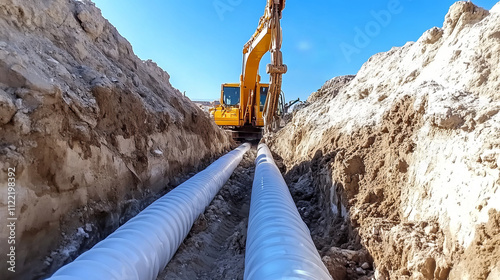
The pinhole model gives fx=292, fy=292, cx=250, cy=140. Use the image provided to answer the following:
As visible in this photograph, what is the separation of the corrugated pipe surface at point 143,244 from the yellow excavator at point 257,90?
5592mm

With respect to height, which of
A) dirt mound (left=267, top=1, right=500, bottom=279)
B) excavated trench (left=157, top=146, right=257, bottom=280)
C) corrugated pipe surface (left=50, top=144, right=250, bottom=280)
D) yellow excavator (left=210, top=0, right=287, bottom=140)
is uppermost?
yellow excavator (left=210, top=0, right=287, bottom=140)

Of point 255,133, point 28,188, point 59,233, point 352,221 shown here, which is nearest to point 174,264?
point 59,233

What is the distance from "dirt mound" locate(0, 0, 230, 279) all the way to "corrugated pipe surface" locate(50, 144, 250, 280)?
65 cm

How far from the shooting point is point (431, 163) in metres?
2.81

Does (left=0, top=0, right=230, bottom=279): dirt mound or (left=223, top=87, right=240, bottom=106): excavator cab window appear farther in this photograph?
(left=223, top=87, right=240, bottom=106): excavator cab window

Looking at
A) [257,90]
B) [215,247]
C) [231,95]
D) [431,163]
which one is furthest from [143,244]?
[231,95]

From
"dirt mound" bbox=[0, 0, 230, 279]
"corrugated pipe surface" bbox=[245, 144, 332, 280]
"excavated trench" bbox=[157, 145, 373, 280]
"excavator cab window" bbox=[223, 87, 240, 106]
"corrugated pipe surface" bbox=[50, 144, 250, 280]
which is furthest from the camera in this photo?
"excavator cab window" bbox=[223, 87, 240, 106]

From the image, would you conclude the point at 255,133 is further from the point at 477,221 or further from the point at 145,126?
the point at 477,221

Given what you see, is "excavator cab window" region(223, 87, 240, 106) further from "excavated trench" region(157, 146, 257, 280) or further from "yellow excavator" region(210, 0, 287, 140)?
"excavated trench" region(157, 146, 257, 280)

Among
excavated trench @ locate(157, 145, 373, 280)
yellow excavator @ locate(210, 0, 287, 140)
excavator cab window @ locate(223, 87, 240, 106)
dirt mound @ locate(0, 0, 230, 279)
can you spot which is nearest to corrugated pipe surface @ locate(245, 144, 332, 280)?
excavated trench @ locate(157, 145, 373, 280)

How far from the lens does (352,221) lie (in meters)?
3.26

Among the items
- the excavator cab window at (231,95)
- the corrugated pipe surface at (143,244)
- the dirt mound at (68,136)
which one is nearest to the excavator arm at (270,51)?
the excavator cab window at (231,95)

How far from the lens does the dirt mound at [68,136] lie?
2611mm

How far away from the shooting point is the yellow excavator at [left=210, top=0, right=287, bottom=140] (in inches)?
326
